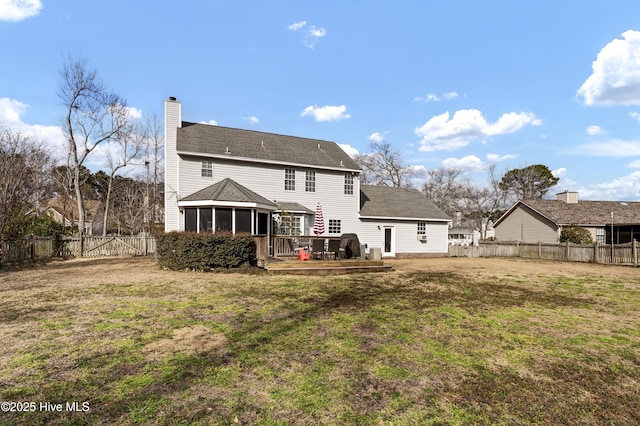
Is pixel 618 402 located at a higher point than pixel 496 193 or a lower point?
lower

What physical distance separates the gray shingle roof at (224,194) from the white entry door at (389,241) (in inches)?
362

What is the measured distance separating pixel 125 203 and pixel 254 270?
34.3 metres

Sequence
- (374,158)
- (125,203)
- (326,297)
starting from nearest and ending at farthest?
(326,297)
(125,203)
(374,158)

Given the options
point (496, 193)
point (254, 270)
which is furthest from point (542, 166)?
point (254, 270)

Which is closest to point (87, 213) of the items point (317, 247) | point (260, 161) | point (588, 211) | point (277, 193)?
point (260, 161)

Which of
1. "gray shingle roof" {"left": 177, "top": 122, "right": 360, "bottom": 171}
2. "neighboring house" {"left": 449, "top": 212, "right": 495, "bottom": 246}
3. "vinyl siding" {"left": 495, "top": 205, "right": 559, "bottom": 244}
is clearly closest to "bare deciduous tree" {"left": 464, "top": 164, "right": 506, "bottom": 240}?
"neighboring house" {"left": 449, "top": 212, "right": 495, "bottom": 246}

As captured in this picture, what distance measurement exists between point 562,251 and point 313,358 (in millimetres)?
24793

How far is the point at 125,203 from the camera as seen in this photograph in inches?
1572

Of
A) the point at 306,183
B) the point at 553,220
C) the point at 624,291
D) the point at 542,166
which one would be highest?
the point at 542,166

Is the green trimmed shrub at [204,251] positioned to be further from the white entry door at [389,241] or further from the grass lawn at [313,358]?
the white entry door at [389,241]

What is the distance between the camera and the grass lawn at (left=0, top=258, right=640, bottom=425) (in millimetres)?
3352

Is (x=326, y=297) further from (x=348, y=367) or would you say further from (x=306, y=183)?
(x=306, y=183)

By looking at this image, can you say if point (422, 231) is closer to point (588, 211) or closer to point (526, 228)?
point (526, 228)

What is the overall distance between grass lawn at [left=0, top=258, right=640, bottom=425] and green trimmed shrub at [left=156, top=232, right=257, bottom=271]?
418 cm
